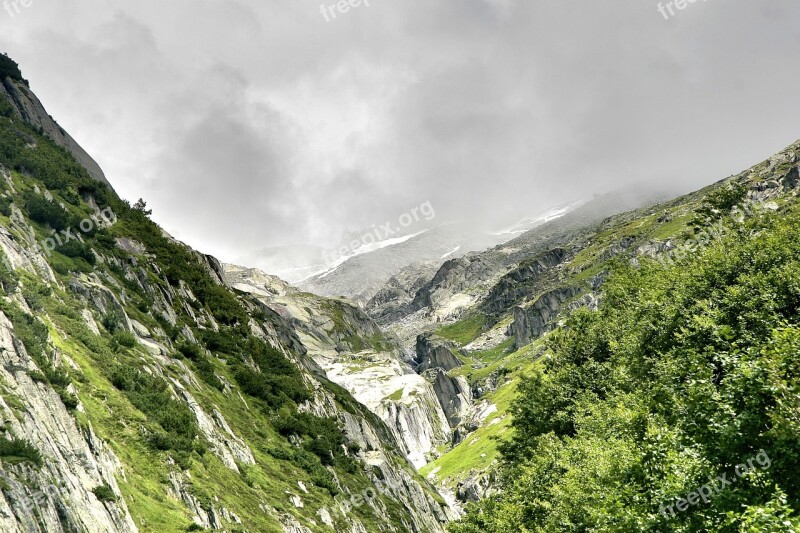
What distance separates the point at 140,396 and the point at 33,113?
83486 millimetres

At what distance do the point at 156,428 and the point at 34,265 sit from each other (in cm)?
1945

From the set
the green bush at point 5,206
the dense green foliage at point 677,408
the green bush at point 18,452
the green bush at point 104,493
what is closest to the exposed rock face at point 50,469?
the green bush at point 104,493

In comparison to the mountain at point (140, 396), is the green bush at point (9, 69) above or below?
above

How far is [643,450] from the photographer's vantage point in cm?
2573

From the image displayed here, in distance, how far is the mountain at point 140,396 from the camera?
907 inches

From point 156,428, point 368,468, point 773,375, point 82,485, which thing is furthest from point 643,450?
point 368,468

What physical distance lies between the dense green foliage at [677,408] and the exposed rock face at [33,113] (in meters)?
90.2

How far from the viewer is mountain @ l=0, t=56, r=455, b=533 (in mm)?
23047

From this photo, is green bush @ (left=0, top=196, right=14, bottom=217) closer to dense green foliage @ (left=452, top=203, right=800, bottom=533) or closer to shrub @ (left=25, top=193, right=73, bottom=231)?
shrub @ (left=25, top=193, right=73, bottom=231)

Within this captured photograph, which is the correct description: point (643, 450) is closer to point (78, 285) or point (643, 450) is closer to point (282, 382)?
point (78, 285)

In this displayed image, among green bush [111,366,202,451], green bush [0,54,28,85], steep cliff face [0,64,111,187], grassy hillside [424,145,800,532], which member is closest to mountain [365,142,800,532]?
grassy hillside [424,145,800,532]

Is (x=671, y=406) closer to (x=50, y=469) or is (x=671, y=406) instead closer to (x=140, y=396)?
(x=50, y=469)

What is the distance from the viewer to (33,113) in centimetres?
9281

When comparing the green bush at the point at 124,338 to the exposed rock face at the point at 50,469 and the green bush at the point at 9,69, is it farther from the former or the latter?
the green bush at the point at 9,69
